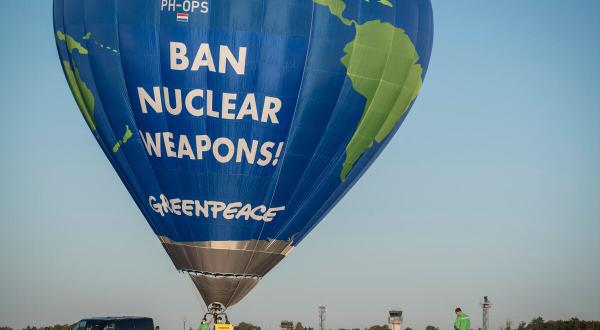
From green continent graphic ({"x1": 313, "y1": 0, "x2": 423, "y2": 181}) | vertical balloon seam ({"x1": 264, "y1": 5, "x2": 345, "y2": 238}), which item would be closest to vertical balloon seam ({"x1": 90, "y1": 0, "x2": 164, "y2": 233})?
vertical balloon seam ({"x1": 264, "y1": 5, "x2": 345, "y2": 238})

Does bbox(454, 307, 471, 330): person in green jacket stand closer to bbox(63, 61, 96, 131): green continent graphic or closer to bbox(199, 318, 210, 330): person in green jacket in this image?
bbox(199, 318, 210, 330): person in green jacket

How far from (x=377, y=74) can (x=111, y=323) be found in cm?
1240

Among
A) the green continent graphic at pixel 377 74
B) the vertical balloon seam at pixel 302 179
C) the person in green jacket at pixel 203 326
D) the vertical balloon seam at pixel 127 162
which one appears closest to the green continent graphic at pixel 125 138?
the vertical balloon seam at pixel 127 162

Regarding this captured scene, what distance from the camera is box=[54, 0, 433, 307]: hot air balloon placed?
1732 inches

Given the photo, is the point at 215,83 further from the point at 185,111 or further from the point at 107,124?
the point at 107,124

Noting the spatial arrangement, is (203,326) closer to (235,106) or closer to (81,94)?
(235,106)

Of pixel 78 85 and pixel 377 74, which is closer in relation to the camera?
pixel 377 74

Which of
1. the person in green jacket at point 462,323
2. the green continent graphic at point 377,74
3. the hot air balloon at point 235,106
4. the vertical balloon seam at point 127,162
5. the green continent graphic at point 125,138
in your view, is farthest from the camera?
the green continent graphic at point 125,138

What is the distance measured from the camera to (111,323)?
136 ft

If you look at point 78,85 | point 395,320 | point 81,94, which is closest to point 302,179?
point 395,320

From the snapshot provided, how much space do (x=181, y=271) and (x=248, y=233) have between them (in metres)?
2.76

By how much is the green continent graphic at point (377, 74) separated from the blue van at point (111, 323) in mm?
9179

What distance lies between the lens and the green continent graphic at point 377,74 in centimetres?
4506

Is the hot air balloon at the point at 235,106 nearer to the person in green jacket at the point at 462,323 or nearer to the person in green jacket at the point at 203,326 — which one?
the person in green jacket at the point at 203,326
